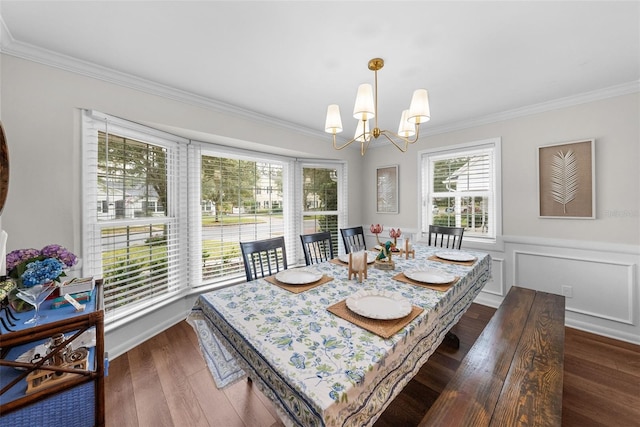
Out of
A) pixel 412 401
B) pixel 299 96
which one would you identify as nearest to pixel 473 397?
pixel 412 401

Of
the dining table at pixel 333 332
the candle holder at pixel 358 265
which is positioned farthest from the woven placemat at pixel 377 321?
the candle holder at pixel 358 265

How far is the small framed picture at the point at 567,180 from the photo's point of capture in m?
2.23

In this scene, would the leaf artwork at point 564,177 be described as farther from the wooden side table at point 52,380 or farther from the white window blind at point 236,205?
the wooden side table at point 52,380

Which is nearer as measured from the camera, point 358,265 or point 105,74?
point 358,265

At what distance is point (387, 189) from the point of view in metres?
3.73

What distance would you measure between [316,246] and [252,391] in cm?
119

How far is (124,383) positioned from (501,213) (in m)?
3.90

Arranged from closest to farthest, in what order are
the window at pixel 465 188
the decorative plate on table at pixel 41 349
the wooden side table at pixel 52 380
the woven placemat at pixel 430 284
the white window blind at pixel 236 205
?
the wooden side table at pixel 52 380
the decorative plate on table at pixel 41 349
the woven placemat at pixel 430 284
the white window blind at pixel 236 205
the window at pixel 465 188

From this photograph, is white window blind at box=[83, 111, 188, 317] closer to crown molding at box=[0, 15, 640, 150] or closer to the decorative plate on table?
crown molding at box=[0, 15, 640, 150]

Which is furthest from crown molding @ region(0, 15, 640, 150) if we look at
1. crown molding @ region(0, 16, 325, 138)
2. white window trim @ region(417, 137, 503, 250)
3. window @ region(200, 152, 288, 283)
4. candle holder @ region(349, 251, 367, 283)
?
candle holder @ region(349, 251, 367, 283)

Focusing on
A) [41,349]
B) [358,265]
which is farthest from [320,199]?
[41,349]

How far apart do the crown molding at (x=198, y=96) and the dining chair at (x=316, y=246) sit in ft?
4.97

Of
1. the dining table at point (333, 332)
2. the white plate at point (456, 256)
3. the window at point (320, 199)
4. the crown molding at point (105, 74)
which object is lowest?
the dining table at point (333, 332)

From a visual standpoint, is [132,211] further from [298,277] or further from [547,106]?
[547,106]
